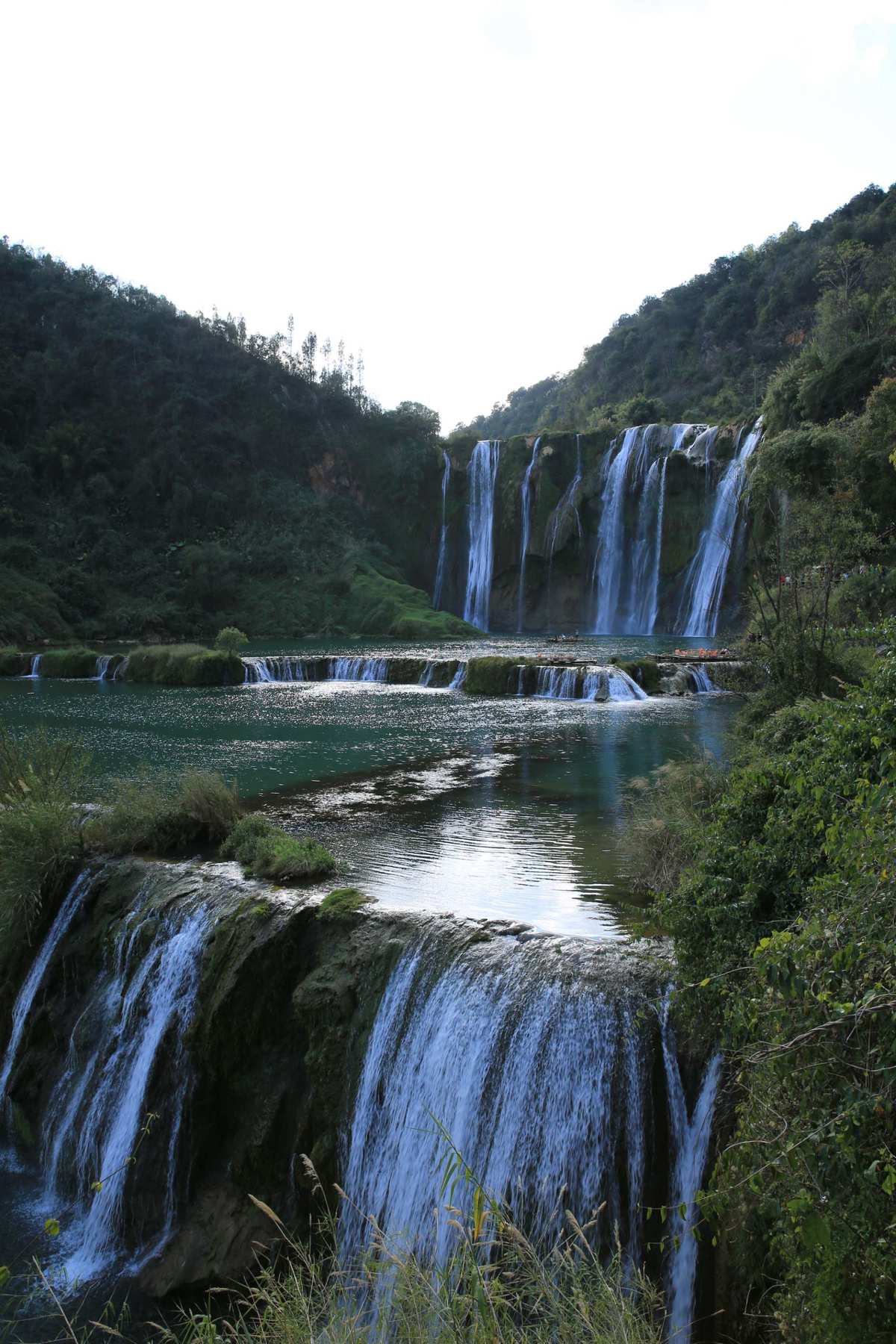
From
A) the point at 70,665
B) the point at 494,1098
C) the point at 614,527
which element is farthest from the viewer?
the point at 614,527

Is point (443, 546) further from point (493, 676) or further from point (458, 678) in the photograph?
point (493, 676)

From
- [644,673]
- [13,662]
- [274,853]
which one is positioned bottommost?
[274,853]

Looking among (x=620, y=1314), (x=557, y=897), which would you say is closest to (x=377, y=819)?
(x=557, y=897)

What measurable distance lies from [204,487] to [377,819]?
1787 inches

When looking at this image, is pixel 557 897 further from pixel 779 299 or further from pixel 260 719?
pixel 779 299

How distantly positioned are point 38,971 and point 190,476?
1877 inches

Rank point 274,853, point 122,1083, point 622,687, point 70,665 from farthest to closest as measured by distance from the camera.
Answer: point 70,665, point 622,687, point 274,853, point 122,1083

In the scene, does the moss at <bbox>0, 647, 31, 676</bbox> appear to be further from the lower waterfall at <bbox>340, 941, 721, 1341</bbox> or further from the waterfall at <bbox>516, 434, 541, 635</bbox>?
the lower waterfall at <bbox>340, 941, 721, 1341</bbox>

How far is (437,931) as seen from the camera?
5969mm

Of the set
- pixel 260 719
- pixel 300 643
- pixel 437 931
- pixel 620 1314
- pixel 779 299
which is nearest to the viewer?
pixel 620 1314

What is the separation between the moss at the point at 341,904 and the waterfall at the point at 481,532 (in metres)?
39.0

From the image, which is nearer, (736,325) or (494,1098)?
(494,1098)

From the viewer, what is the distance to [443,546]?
164 ft

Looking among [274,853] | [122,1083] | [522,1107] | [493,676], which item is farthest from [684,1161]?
[493,676]
